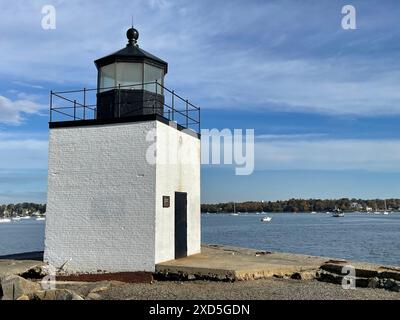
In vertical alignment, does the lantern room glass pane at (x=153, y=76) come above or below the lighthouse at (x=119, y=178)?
above

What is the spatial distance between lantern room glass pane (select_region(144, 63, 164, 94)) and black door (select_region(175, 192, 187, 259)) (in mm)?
3175

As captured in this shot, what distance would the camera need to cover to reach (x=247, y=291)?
9570mm

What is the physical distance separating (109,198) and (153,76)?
12.5 ft

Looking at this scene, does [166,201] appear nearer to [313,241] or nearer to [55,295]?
[55,295]

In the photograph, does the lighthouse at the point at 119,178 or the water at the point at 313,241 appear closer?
the lighthouse at the point at 119,178

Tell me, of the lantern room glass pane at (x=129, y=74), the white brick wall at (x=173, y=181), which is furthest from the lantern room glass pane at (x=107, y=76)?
the white brick wall at (x=173, y=181)

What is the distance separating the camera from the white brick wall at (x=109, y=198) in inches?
481

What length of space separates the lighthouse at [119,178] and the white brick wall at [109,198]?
0.03 m

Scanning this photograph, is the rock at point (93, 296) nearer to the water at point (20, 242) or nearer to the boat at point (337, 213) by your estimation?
the water at point (20, 242)

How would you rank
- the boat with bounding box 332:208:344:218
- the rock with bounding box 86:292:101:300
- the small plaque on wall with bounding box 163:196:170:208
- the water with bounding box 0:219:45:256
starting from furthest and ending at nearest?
1. the boat with bounding box 332:208:344:218
2. the water with bounding box 0:219:45:256
3. the small plaque on wall with bounding box 163:196:170:208
4. the rock with bounding box 86:292:101:300

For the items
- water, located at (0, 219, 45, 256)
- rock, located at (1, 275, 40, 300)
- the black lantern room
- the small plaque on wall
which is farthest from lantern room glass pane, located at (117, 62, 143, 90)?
water, located at (0, 219, 45, 256)

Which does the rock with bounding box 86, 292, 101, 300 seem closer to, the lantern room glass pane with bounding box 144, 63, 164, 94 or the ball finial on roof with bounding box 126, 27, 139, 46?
the lantern room glass pane with bounding box 144, 63, 164, 94

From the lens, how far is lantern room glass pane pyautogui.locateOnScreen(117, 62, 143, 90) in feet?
43.5
